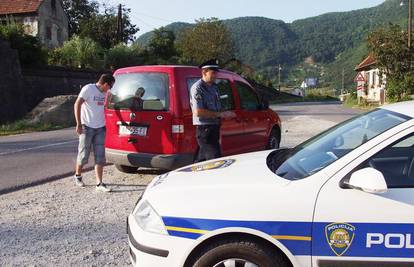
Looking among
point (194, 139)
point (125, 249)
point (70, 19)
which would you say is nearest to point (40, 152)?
point (194, 139)

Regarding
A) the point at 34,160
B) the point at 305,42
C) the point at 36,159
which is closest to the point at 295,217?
the point at 34,160

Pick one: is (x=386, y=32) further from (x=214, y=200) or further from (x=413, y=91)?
(x=214, y=200)

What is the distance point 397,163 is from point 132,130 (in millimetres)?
4518

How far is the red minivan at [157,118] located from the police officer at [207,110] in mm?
837

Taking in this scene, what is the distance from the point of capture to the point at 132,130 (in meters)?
7.56

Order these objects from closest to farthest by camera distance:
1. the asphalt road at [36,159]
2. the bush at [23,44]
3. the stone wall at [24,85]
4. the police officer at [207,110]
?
the police officer at [207,110] → the asphalt road at [36,159] → the stone wall at [24,85] → the bush at [23,44]

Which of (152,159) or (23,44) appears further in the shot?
(23,44)

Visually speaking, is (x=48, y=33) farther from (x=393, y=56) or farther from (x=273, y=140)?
(x=273, y=140)

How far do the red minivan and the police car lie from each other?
3704 millimetres

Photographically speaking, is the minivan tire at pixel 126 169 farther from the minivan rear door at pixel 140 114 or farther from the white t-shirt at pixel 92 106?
the white t-shirt at pixel 92 106

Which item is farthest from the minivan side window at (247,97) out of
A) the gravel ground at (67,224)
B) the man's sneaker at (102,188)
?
the man's sneaker at (102,188)

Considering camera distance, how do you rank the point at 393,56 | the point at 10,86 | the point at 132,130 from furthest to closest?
the point at 393,56
the point at 10,86
the point at 132,130

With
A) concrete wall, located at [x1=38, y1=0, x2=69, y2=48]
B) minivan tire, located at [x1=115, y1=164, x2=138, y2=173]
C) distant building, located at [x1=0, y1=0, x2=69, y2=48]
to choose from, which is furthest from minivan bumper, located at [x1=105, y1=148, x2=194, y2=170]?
concrete wall, located at [x1=38, y1=0, x2=69, y2=48]

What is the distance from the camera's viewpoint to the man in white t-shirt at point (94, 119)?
716cm
